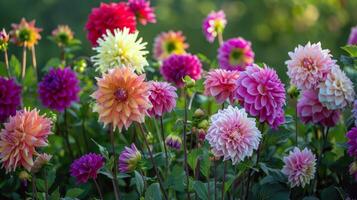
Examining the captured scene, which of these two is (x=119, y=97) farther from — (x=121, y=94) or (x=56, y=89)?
(x=56, y=89)

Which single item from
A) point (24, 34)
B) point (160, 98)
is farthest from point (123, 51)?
point (24, 34)

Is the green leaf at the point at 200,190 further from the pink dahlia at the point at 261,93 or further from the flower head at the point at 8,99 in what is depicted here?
the flower head at the point at 8,99

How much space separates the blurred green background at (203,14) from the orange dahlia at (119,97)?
4.79 meters

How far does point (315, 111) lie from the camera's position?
1480mm

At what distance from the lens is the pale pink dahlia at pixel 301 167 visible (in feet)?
4.66

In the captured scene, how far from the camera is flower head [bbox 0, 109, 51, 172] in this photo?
124 cm

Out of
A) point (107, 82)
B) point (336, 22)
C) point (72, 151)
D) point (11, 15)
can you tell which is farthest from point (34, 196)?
point (11, 15)

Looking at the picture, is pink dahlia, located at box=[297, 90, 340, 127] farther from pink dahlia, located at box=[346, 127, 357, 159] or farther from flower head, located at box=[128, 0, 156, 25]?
flower head, located at box=[128, 0, 156, 25]

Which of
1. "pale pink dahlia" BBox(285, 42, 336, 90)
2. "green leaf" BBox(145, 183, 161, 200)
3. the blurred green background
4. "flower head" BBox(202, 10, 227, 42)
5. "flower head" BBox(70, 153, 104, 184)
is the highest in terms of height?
the blurred green background

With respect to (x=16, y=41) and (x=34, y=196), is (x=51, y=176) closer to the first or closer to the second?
(x=34, y=196)

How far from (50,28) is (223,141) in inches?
226

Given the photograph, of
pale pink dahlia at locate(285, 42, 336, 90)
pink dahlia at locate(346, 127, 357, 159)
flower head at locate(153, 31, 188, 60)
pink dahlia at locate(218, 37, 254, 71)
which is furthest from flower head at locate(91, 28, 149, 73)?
flower head at locate(153, 31, 188, 60)

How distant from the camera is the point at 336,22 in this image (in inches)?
227

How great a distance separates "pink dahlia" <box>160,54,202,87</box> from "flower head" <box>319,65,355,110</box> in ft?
1.73
